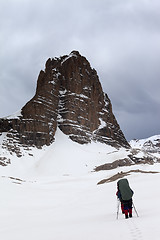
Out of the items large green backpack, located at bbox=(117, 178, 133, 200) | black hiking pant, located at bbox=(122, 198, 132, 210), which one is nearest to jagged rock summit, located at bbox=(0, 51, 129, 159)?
large green backpack, located at bbox=(117, 178, 133, 200)

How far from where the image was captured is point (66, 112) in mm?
126750

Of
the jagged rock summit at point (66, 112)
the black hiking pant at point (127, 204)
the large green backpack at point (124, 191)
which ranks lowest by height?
the black hiking pant at point (127, 204)

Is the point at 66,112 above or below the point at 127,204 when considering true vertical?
above

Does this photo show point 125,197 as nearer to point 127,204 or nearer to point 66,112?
point 127,204

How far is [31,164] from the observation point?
89500 millimetres

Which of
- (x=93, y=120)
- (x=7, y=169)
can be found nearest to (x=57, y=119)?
(x=93, y=120)

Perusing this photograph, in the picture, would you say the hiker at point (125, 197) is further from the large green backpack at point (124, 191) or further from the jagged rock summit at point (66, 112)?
the jagged rock summit at point (66, 112)

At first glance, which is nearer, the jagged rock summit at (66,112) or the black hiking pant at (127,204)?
the black hiking pant at (127,204)

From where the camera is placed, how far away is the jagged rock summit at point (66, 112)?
108m

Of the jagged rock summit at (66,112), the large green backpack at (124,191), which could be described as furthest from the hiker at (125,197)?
the jagged rock summit at (66,112)

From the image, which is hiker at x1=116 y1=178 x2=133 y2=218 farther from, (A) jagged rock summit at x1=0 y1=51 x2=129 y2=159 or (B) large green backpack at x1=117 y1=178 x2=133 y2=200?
(A) jagged rock summit at x1=0 y1=51 x2=129 y2=159

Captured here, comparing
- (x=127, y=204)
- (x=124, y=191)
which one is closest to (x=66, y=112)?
(x=124, y=191)

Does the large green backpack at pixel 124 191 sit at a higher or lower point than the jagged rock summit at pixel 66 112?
lower

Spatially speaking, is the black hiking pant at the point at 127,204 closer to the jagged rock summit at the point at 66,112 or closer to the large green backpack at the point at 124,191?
the large green backpack at the point at 124,191
